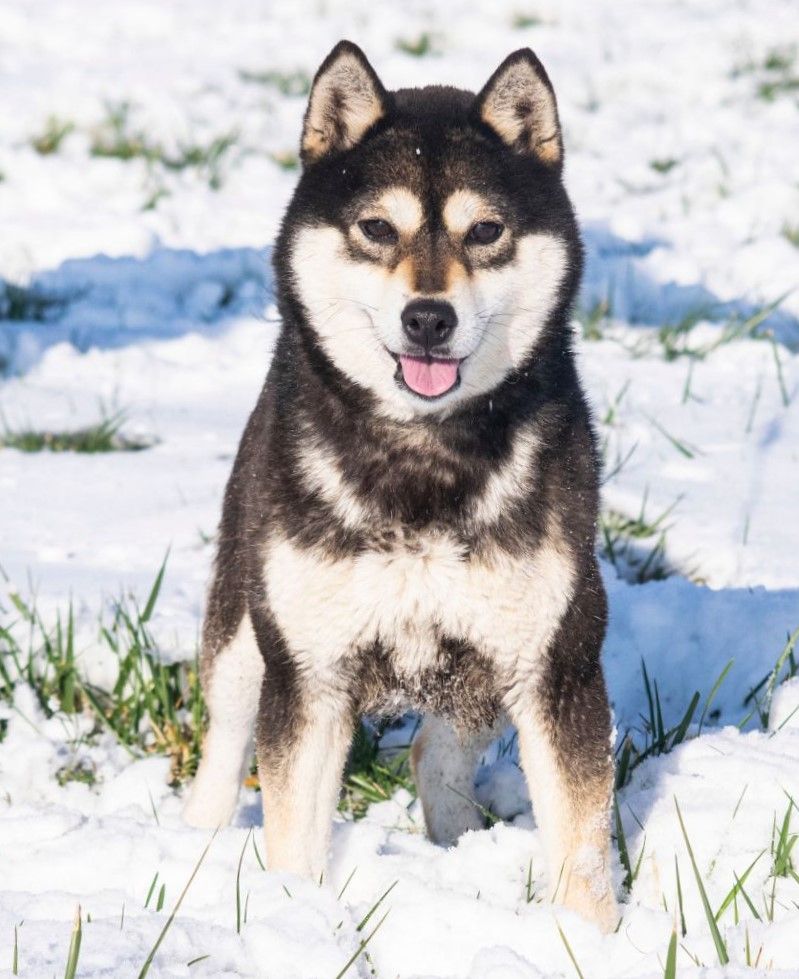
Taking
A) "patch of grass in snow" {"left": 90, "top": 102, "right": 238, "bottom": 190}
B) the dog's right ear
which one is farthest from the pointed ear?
"patch of grass in snow" {"left": 90, "top": 102, "right": 238, "bottom": 190}

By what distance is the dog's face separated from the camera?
2.77 metres

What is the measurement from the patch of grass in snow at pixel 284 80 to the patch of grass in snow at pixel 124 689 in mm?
6502

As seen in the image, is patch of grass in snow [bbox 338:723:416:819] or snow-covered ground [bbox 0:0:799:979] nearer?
snow-covered ground [bbox 0:0:799:979]

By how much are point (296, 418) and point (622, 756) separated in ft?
3.42

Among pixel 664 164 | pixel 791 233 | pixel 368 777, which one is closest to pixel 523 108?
pixel 368 777

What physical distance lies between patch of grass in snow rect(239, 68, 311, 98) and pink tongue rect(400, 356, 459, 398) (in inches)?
279

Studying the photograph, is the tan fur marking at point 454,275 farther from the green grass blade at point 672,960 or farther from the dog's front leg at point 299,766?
the green grass blade at point 672,960

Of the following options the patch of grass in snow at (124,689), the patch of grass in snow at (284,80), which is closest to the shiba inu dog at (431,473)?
the patch of grass in snow at (124,689)

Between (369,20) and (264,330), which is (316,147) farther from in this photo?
(369,20)

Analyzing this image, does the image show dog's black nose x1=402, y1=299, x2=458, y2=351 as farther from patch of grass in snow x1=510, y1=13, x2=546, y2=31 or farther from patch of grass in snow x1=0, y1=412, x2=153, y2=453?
patch of grass in snow x1=510, y1=13, x2=546, y2=31

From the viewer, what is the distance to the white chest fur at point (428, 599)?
272 cm

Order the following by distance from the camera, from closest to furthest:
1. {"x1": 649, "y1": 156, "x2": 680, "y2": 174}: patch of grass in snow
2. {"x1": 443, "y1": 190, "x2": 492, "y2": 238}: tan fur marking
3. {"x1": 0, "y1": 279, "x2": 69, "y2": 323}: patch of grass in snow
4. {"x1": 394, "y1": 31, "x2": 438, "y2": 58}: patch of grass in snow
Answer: {"x1": 443, "y1": 190, "x2": 492, "y2": 238}: tan fur marking < {"x1": 0, "y1": 279, "x2": 69, "y2": 323}: patch of grass in snow < {"x1": 649, "y1": 156, "x2": 680, "y2": 174}: patch of grass in snow < {"x1": 394, "y1": 31, "x2": 438, "y2": 58}: patch of grass in snow

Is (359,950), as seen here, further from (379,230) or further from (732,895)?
→ (379,230)

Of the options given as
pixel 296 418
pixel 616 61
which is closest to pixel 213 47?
pixel 616 61
